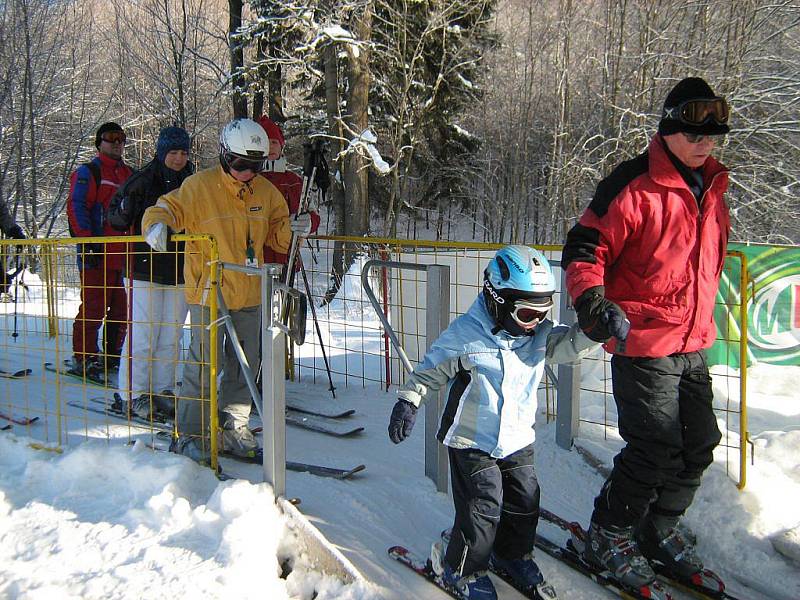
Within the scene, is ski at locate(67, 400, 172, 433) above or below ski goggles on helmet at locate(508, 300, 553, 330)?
below

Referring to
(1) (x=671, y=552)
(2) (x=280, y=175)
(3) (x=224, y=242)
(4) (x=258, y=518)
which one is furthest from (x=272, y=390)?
(2) (x=280, y=175)

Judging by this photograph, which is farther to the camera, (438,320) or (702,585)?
(438,320)

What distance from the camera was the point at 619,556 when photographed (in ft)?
9.25

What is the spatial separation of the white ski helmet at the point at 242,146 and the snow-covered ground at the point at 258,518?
161 cm

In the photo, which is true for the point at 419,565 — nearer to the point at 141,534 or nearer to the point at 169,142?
the point at 141,534

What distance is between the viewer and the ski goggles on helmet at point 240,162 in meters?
3.62

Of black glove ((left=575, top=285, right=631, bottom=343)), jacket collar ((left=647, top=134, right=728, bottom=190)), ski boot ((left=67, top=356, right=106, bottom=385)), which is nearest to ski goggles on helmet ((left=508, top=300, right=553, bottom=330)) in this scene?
black glove ((left=575, top=285, right=631, bottom=343))

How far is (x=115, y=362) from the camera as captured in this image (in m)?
5.93

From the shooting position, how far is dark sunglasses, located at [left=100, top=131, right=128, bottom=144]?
A: 18.2 ft

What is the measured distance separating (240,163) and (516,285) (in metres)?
1.86

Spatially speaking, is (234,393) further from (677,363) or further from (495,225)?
(495,225)

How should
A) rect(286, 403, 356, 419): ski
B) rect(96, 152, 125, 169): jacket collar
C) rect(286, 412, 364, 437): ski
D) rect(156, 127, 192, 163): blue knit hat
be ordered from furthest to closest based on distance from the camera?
rect(96, 152, 125, 169): jacket collar
rect(286, 403, 356, 419): ski
rect(286, 412, 364, 437): ski
rect(156, 127, 192, 163): blue knit hat

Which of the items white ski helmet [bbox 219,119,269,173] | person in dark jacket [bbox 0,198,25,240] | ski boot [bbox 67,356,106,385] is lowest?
ski boot [bbox 67,356,106,385]

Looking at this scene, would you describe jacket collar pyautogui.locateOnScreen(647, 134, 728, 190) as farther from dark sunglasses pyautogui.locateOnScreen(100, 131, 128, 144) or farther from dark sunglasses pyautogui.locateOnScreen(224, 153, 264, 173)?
dark sunglasses pyautogui.locateOnScreen(100, 131, 128, 144)
